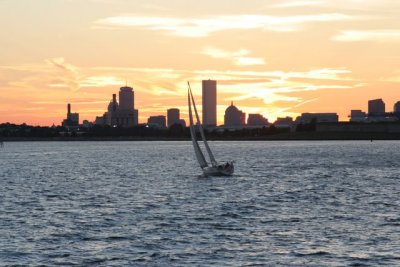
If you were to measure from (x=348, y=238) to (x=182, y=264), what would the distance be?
45.4 feet

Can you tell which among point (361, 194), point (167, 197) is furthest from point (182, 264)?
point (361, 194)

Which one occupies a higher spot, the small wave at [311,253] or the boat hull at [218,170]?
the boat hull at [218,170]

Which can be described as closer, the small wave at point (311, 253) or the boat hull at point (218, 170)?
the small wave at point (311, 253)

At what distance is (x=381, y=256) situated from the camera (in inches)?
1826

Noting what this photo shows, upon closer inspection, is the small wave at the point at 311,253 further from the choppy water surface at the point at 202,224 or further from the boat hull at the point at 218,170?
the boat hull at the point at 218,170

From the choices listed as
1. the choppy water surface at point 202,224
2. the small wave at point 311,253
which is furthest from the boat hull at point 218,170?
the small wave at point 311,253

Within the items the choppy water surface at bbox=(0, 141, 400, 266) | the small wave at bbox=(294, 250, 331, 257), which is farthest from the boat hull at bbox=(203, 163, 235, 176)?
the small wave at bbox=(294, 250, 331, 257)

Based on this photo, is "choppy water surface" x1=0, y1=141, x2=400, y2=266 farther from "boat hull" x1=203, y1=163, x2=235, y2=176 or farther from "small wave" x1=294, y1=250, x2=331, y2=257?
"boat hull" x1=203, y1=163, x2=235, y2=176

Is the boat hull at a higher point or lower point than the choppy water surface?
higher

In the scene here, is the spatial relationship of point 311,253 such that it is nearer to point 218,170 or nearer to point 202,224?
point 202,224

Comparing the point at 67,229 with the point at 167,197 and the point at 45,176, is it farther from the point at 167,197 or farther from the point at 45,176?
the point at 45,176

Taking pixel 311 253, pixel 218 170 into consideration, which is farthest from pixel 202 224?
pixel 218 170

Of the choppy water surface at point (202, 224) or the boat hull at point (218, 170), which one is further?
the boat hull at point (218, 170)

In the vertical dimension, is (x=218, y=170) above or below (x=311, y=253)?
above
